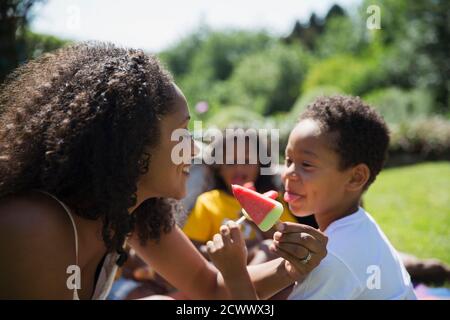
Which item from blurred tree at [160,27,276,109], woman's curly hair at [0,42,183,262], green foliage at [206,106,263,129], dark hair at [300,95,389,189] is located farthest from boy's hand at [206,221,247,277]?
blurred tree at [160,27,276,109]

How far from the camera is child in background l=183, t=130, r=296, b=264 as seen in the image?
4453 mm

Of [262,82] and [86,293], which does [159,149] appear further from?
[262,82]

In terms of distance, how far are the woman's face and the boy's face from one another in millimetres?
625

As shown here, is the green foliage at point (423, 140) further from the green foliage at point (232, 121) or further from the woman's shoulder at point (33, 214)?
the woman's shoulder at point (33, 214)

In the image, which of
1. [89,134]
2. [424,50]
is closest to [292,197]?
[89,134]

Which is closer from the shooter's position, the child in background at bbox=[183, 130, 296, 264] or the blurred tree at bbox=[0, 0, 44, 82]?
the child in background at bbox=[183, 130, 296, 264]

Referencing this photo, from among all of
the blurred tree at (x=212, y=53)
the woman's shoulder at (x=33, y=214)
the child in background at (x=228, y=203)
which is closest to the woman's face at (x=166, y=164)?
the woman's shoulder at (x=33, y=214)

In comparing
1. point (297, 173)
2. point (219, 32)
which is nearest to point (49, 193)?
point (297, 173)

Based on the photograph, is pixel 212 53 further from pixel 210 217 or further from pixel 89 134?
pixel 89 134

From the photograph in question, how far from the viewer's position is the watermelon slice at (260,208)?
231cm

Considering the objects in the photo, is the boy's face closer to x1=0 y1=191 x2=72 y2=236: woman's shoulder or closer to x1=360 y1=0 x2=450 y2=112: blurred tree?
x1=0 y1=191 x2=72 y2=236: woman's shoulder

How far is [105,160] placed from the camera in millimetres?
2182

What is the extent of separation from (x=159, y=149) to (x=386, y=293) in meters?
1.32

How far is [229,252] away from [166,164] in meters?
0.54
